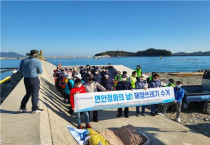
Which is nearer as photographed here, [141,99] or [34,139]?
[34,139]

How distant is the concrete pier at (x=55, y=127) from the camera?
326 cm

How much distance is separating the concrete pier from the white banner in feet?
2.80

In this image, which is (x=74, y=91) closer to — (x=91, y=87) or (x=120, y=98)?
(x=91, y=87)

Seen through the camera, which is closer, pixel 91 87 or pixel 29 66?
pixel 29 66

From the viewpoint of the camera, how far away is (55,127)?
420cm

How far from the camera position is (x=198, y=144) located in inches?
190

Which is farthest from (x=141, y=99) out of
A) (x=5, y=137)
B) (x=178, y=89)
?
(x=5, y=137)

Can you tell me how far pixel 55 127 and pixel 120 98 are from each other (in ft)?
9.66

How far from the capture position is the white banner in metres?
5.44

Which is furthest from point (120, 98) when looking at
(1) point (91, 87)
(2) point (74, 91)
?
(2) point (74, 91)

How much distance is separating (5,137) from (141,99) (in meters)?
5.15

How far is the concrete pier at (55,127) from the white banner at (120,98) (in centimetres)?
85

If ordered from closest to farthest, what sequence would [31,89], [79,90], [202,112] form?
1. [31,89]
2. [79,90]
3. [202,112]

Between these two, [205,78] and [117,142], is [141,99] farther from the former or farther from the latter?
[205,78]
